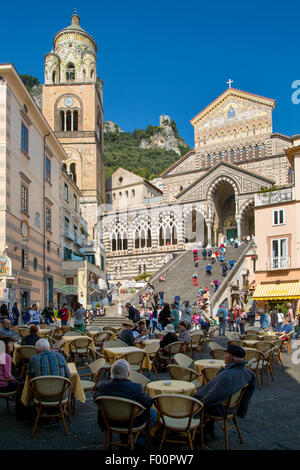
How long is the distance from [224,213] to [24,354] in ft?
134

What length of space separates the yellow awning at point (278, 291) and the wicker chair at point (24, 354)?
18561mm

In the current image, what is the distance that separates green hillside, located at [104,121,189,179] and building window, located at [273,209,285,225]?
56326mm

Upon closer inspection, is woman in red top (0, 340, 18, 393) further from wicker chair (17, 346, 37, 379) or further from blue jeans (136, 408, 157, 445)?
blue jeans (136, 408, 157, 445)

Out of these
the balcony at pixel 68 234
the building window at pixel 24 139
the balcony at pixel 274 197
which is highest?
the building window at pixel 24 139

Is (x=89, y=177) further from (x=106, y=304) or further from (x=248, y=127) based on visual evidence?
(x=106, y=304)

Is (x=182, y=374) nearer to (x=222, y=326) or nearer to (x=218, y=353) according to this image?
(x=218, y=353)

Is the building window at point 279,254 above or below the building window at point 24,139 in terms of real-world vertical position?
below

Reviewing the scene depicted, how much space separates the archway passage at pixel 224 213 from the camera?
149 feet

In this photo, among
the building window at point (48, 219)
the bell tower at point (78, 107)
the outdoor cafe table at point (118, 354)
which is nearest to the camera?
the outdoor cafe table at point (118, 354)

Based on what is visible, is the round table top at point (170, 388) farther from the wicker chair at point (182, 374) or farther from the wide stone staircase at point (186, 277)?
the wide stone staircase at point (186, 277)

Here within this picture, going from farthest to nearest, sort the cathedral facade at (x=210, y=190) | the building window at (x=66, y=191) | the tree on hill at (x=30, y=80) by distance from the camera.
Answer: the tree on hill at (x=30, y=80)
the cathedral facade at (x=210, y=190)
the building window at (x=66, y=191)

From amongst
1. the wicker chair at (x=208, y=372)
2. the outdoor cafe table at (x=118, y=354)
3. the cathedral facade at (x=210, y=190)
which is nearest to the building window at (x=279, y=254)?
the cathedral facade at (x=210, y=190)

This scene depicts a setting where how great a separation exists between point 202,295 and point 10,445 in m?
21.6

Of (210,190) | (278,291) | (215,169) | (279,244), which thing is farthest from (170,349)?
(215,169)
